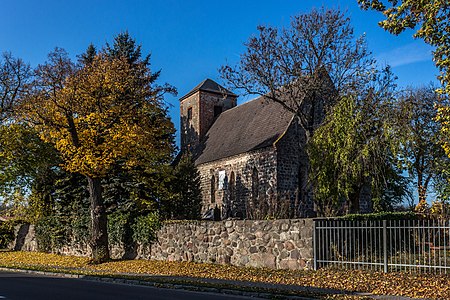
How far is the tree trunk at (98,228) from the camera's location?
22719 millimetres

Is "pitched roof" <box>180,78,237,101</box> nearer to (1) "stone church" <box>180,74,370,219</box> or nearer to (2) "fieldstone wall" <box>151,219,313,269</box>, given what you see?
(1) "stone church" <box>180,74,370,219</box>

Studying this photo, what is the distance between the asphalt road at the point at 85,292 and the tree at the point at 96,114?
23.6 feet

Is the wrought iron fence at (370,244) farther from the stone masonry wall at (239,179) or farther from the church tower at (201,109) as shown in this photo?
the church tower at (201,109)

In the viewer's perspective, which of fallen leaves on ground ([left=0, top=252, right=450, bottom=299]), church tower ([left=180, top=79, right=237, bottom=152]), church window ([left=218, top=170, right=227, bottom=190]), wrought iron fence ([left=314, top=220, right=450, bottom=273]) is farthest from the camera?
church tower ([left=180, top=79, right=237, bottom=152])

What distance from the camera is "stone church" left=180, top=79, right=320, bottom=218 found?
3397 cm

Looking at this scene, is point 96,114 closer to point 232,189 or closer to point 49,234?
point 49,234

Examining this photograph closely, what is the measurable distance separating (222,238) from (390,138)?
7.86m

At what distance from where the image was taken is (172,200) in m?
27.5

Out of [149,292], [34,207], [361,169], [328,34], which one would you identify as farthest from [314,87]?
[34,207]

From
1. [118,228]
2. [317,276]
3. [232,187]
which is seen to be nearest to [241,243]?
[317,276]

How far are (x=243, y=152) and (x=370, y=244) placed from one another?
2100 centimetres

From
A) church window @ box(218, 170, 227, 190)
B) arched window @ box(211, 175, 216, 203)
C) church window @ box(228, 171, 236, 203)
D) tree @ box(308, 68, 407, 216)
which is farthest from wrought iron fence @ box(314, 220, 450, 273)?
arched window @ box(211, 175, 216, 203)

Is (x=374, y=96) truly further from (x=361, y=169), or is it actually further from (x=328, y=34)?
(x=328, y=34)

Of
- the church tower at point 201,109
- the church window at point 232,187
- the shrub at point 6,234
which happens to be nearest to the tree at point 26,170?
the shrub at point 6,234
